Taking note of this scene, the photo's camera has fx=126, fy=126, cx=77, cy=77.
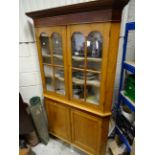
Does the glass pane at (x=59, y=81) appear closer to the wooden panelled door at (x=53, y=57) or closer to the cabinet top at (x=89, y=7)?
the wooden panelled door at (x=53, y=57)

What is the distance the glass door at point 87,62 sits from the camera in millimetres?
1178

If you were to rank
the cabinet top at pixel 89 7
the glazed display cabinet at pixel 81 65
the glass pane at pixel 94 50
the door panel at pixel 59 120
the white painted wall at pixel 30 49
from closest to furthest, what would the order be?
the cabinet top at pixel 89 7 → the glazed display cabinet at pixel 81 65 → the glass pane at pixel 94 50 → the white painted wall at pixel 30 49 → the door panel at pixel 59 120

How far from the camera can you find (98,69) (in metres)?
1.30

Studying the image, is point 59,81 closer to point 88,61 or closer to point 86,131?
point 88,61

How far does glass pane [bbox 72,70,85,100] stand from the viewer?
1.48m

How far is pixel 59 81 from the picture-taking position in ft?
5.68

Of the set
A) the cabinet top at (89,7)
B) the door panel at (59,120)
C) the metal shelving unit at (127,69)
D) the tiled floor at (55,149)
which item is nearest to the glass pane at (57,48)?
the cabinet top at (89,7)

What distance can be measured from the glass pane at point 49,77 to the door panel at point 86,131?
485 mm

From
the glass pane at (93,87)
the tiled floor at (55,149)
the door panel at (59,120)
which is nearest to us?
the glass pane at (93,87)

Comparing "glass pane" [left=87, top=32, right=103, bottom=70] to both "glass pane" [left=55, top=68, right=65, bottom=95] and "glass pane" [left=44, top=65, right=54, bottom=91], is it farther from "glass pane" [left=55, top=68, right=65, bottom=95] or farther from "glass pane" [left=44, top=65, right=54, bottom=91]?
"glass pane" [left=44, top=65, right=54, bottom=91]

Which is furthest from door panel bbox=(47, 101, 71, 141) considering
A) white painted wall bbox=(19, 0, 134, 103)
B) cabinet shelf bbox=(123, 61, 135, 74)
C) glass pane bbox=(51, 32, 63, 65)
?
cabinet shelf bbox=(123, 61, 135, 74)

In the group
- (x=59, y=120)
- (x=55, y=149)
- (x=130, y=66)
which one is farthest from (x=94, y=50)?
(x=55, y=149)

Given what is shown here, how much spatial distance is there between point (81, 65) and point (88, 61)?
0.35ft
